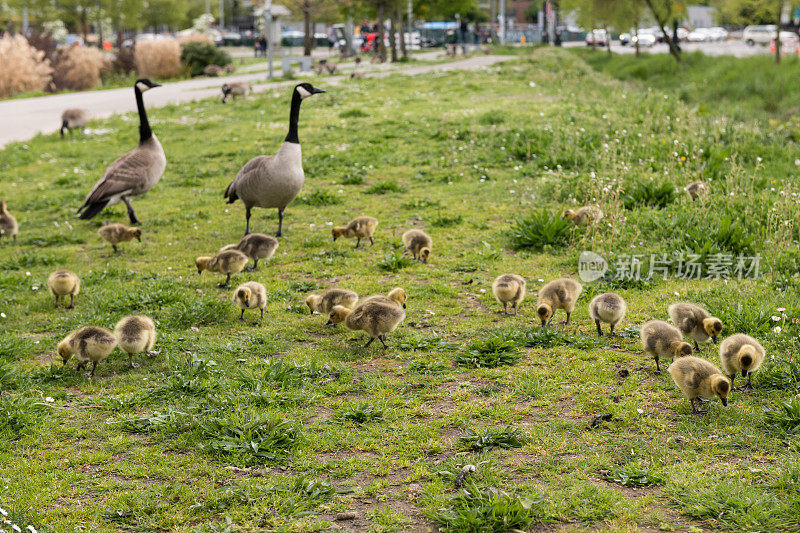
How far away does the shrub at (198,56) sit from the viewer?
4541 centimetres

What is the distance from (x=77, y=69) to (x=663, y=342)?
37.1 meters

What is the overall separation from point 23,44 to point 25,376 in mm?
31684

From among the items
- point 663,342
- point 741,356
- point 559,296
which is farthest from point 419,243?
point 741,356

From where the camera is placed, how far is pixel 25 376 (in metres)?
6.40

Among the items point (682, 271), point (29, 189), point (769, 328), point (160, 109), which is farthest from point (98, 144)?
point (769, 328)

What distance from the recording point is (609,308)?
686 centimetres

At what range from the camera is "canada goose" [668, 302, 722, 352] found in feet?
21.0

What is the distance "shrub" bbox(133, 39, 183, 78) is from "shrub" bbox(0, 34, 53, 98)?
888cm

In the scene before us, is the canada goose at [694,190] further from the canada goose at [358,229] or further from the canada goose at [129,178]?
the canada goose at [129,178]

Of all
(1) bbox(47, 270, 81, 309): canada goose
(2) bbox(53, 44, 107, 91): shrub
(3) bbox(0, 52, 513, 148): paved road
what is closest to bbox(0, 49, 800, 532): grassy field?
(1) bbox(47, 270, 81, 309): canada goose

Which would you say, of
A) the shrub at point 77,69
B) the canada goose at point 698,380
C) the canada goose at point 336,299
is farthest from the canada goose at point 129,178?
the shrub at point 77,69

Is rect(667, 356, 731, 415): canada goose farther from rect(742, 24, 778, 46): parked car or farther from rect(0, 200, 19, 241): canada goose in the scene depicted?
rect(742, 24, 778, 46): parked car

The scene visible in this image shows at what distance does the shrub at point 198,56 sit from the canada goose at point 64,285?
3932 cm

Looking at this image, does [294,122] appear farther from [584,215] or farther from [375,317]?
[375,317]
